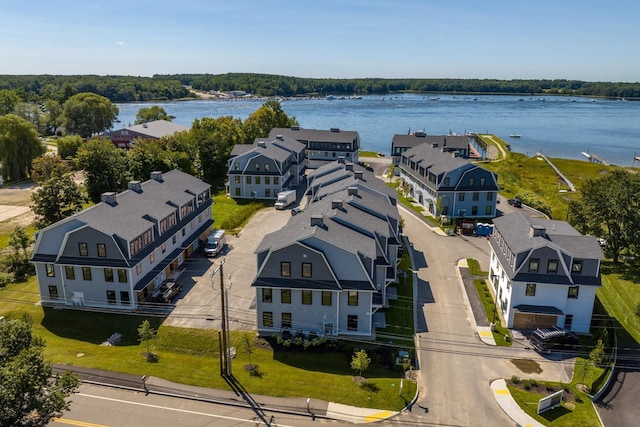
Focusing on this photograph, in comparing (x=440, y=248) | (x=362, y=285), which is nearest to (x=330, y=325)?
(x=362, y=285)

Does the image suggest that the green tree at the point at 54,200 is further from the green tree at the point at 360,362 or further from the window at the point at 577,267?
the window at the point at 577,267

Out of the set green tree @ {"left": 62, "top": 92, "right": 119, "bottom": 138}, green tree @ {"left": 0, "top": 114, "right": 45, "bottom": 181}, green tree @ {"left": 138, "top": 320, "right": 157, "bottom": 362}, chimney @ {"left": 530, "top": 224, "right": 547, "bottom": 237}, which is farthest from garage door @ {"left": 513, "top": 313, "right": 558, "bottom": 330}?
green tree @ {"left": 62, "top": 92, "right": 119, "bottom": 138}

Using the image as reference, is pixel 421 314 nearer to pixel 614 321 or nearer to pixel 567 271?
pixel 567 271

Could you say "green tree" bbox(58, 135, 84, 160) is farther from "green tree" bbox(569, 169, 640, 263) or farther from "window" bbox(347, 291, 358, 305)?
"green tree" bbox(569, 169, 640, 263)

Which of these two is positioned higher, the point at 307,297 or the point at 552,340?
the point at 307,297

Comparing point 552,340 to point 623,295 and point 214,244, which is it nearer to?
point 623,295

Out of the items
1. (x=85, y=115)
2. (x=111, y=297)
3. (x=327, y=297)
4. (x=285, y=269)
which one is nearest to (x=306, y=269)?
(x=285, y=269)
